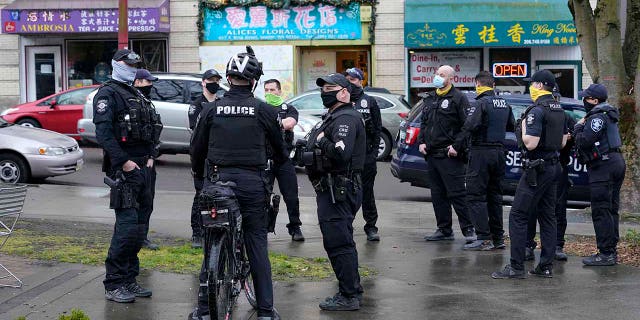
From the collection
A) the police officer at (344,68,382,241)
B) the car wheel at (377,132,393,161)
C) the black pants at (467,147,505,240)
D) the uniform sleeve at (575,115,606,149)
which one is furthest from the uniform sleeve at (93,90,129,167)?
the car wheel at (377,132,393,161)

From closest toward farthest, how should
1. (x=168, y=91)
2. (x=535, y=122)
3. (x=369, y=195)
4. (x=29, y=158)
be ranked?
(x=535, y=122)
(x=369, y=195)
(x=29, y=158)
(x=168, y=91)

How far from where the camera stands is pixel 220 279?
6.39 m

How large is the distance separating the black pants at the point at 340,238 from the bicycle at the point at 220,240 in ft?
2.97

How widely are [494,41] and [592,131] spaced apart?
49.8 ft

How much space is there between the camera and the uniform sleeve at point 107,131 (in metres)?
7.34

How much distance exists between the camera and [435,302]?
24.9 feet

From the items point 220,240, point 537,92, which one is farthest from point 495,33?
point 220,240

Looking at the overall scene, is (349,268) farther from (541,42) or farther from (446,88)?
(541,42)

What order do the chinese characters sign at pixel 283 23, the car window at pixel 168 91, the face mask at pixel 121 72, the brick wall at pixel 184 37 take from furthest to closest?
1. the brick wall at pixel 184 37
2. the chinese characters sign at pixel 283 23
3. the car window at pixel 168 91
4. the face mask at pixel 121 72

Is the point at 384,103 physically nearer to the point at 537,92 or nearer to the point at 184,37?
the point at 184,37

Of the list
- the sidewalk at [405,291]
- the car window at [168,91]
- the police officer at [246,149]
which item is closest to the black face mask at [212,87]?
the sidewalk at [405,291]

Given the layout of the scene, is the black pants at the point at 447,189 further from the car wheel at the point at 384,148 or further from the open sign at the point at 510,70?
the open sign at the point at 510,70

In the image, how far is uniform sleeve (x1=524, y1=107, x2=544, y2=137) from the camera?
8422 millimetres

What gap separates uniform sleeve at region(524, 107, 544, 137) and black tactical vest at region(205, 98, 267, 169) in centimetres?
291
